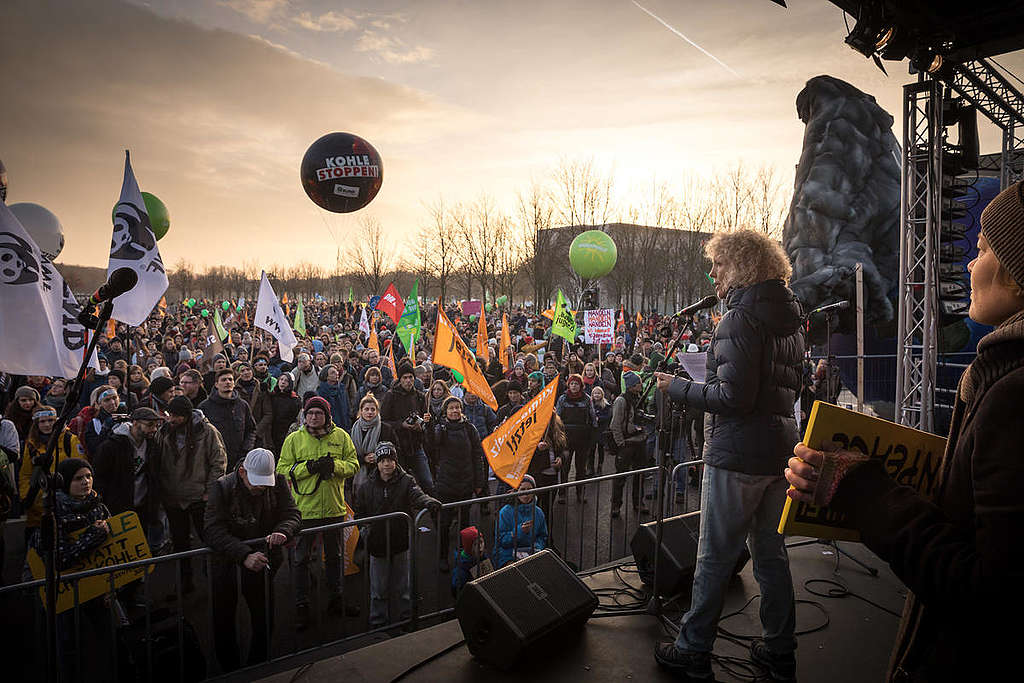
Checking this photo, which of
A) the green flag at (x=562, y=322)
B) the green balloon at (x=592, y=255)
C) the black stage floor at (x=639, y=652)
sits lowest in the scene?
the black stage floor at (x=639, y=652)

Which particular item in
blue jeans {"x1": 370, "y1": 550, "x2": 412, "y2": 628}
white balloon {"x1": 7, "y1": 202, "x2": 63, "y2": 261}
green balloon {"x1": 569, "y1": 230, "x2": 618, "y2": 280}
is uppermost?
green balloon {"x1": 569, "y1": 230, "x2": 618, "y2": 280}

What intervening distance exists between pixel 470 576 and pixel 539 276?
30058 millimetres

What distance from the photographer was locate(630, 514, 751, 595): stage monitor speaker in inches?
169

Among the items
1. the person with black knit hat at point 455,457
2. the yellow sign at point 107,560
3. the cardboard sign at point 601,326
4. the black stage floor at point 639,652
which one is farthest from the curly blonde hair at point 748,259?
the cardboard sign at point 601,326

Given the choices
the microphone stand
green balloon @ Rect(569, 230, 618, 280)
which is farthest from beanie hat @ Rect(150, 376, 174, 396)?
green balloon @ Rect(569, 230, 618, 280)

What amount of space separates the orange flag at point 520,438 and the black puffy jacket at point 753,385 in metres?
2.63

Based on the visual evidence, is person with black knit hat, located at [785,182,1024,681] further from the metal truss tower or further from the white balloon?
the white balloon

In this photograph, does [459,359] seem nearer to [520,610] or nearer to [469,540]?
[469,540]

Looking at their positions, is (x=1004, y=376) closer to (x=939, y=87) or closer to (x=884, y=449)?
(x=884, y=449)

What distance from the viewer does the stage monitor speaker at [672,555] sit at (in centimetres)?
429

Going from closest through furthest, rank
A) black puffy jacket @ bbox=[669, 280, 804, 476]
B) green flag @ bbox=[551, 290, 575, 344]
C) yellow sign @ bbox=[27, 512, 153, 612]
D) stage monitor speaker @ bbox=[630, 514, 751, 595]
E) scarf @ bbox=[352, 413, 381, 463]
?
1. black puffy jacket @ bbox=[669, 280, 804, 476]
2. yellow sign @ bbox=[27, 512, 153, 612]
3. stage monitor speaker @ bbox=[630, 514, 751, 595]
4. scarf @ bbox=[352, 413, 381, 463]
5. green flag @ bbox=[551, 290, 575, 344]

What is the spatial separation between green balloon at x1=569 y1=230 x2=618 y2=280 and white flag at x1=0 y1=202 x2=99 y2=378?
1463 centimetres

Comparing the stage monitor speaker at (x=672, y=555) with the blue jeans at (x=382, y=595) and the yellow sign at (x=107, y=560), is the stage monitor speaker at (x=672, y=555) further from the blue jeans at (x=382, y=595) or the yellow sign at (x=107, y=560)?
the yellow sign at (x=107, y=560)

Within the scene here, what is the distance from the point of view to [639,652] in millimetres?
3543
